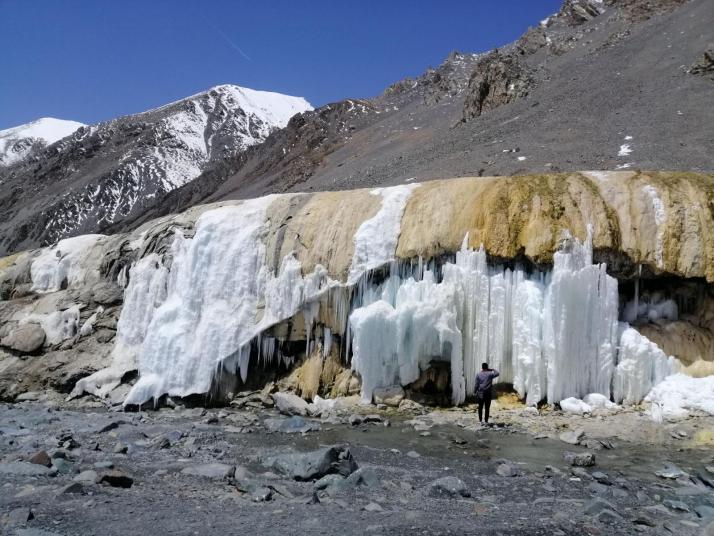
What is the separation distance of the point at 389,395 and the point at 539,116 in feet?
115

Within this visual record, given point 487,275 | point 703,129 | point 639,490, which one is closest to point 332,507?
point 639,490

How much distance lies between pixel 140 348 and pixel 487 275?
10299mm

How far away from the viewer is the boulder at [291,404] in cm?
1490

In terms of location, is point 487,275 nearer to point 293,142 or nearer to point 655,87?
point 655,87

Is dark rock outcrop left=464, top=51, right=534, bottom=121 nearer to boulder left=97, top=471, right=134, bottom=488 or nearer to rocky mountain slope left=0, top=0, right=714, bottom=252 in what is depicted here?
rocky mountain slope left=0, top=0, right=714, bottom=252

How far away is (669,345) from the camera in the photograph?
13984 mm

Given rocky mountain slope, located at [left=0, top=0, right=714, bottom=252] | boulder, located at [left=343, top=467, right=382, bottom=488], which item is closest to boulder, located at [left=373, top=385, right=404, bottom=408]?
boulder, located at [left=343, top=467, right=382, bottom=488]

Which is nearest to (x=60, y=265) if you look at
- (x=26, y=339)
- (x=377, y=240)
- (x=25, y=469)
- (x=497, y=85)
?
(x=26, y=339)

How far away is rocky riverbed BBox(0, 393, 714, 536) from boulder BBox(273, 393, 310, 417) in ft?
1.53

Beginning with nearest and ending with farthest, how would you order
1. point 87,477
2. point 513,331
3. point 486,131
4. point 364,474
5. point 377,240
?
point 87,477
point 364,474
point 513,331
point 377,240
point 486,131

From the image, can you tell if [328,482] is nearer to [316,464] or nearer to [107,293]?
[316,464]

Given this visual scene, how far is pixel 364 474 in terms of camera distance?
352 inches

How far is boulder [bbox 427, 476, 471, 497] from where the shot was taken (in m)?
8.37

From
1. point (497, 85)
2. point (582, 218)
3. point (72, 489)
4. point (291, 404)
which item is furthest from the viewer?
point (497, 85)
